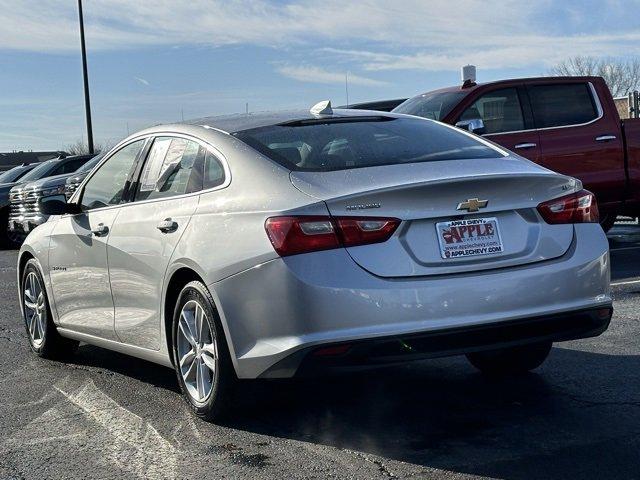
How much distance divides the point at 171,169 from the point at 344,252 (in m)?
1.62

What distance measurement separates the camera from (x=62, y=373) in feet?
21.8

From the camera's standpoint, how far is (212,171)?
17.1 feet

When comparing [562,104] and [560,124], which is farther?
[562,104]

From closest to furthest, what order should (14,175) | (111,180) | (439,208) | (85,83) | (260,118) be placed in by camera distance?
(439,208) → (260,118) → (111,180) → (14,175) → (85,83)

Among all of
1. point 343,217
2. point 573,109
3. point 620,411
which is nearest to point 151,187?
point 343,217

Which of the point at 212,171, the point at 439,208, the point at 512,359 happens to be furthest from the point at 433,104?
the point at 439,208

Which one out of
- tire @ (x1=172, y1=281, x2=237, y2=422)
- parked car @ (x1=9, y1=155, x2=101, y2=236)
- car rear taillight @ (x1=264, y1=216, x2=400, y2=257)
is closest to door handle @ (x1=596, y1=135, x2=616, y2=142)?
tire @ (x1=172, y1=281, x2=237, y2=422)

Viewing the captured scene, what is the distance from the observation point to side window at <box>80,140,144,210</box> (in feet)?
20.1

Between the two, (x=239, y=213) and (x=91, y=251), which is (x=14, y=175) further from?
(x=239, y=213)

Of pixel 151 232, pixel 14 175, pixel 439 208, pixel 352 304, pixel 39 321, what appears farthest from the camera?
pixel 14 175

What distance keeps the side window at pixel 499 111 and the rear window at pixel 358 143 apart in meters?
5.50

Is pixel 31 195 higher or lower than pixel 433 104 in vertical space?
lower

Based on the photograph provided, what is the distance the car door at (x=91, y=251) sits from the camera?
238 inches

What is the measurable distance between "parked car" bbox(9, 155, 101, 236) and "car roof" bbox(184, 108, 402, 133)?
34.8 feet
